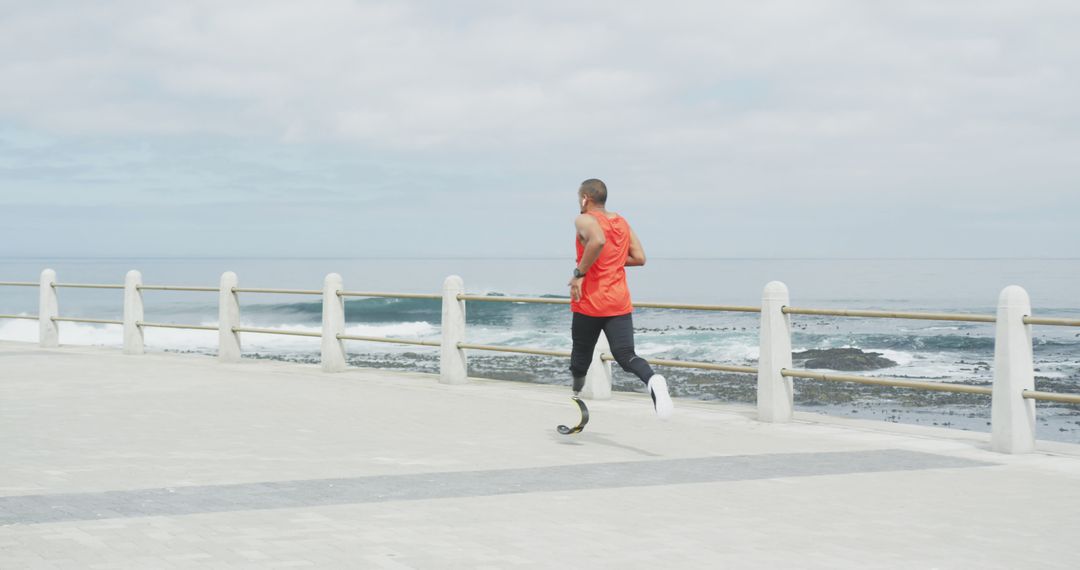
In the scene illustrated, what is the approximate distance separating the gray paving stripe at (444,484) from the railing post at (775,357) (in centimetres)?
187

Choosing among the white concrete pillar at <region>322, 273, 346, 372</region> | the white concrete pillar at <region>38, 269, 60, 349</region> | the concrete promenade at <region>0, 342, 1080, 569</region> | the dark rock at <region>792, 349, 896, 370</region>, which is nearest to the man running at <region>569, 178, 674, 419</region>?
the concrete promenade at <region>0, 342, 1080, 569</region>

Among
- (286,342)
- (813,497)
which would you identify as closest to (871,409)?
(813,497)

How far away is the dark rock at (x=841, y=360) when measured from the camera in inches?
1260

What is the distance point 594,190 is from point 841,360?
2486 centimetres

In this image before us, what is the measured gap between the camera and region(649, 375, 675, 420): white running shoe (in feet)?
27.8

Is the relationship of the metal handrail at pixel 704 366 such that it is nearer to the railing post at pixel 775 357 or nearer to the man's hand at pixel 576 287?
the railing post at pixel 775 357

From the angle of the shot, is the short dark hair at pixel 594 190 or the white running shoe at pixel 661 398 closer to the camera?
the white running shoe at pixel 661 398

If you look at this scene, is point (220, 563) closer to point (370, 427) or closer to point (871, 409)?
point (370, 427)

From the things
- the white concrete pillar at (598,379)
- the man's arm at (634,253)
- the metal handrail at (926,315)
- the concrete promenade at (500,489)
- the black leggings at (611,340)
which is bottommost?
the concrete promenade at (500,489)

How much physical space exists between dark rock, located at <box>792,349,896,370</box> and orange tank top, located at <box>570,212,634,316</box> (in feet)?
74.9

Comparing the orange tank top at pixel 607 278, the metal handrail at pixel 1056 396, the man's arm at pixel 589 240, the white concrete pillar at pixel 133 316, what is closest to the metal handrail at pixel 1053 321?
the metal handrail at pixel 1056 396

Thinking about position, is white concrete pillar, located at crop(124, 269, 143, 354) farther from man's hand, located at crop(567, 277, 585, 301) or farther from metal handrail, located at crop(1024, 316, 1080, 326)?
metal handrail, located at crop(1024, 316, 1080, 326)

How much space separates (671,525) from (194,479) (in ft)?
10.4

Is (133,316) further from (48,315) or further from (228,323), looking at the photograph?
(48,315)
